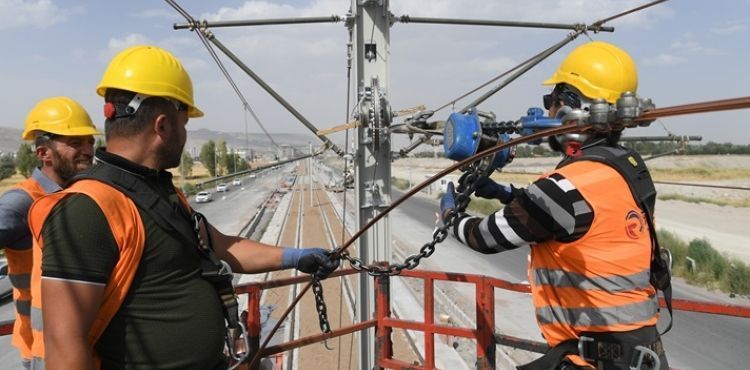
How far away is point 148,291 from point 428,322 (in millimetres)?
2663

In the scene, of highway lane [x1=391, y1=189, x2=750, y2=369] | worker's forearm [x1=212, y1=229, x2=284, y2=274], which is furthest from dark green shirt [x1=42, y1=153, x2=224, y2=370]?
highway lane [x1=391, y1=189, x2=750, y2=369]

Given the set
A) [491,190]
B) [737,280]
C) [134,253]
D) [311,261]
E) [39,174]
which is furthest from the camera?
[737,280]

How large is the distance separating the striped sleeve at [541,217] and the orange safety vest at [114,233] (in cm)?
145

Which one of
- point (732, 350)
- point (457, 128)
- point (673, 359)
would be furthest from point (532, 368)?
point (732, 350)

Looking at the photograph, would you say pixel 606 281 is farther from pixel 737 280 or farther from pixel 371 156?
pixel 737 280

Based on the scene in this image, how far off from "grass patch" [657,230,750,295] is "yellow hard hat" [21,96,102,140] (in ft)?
57.2

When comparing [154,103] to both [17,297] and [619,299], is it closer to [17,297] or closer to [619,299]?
[17,297]

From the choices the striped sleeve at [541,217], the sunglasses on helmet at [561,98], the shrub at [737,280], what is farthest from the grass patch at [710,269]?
the striped sleeve at [541,217]

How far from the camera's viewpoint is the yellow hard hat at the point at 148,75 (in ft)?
6.64

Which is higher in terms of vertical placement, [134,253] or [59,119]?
[59,119]

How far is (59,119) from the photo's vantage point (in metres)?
3.29

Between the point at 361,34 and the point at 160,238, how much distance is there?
3418 millimetres

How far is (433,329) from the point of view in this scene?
4.04 meters

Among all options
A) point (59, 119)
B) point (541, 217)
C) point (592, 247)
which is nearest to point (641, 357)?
point (592, 247)
